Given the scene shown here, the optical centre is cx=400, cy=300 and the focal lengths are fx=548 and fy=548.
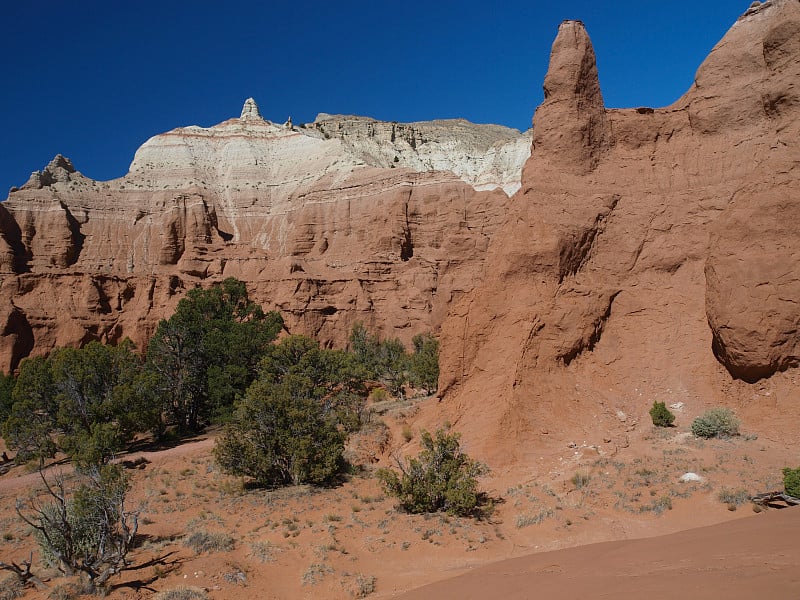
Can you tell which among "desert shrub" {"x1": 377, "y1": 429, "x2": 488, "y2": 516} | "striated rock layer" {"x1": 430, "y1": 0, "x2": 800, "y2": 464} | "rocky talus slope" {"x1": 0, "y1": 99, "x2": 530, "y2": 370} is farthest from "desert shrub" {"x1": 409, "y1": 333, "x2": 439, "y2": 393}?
"desert shrub" {"x1": 377, "y1": 429, "x2": 488, "y2": 516}

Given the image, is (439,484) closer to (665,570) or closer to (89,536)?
(665,570)

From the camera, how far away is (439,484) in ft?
42.0

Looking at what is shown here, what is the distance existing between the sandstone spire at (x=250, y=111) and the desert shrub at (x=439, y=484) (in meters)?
80.1

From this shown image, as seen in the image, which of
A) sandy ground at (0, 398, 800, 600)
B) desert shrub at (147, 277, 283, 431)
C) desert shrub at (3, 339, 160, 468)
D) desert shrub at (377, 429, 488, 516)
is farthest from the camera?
desert shrub at (147, 277, 283, 431)

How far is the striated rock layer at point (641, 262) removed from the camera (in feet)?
47.9

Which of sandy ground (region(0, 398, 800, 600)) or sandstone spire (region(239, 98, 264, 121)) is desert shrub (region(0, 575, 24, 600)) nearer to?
sandy ground (region(0, 398, 800, 600))

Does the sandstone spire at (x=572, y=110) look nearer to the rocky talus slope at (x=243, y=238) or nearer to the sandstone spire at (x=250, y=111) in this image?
the rocky talus slope at (x=243, y=238)

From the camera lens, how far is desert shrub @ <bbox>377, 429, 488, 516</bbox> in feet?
40.4

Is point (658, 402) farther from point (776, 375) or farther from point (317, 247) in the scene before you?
point (317, 247)

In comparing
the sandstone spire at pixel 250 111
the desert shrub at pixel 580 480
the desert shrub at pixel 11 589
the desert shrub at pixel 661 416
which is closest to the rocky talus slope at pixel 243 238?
the sandstone spire at pixel 250 111

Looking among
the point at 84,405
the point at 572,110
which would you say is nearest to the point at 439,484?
the point at 572,110

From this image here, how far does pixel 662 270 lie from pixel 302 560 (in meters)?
13.5

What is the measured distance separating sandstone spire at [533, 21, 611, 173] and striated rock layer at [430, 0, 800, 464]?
0.05 m

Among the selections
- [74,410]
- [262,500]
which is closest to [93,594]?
[262,500]
